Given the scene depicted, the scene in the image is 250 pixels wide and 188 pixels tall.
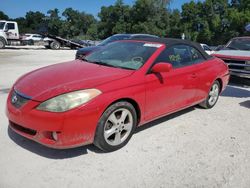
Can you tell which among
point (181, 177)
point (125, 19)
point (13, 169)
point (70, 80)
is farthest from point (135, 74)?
point (125, 19)

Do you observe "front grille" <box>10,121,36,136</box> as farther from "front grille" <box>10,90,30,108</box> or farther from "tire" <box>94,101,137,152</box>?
"tire" <box>94,101,137,152</box>

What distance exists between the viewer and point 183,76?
5109mm

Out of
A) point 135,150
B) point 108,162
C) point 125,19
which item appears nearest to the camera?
point 108,162

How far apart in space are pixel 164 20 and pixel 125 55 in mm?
70529

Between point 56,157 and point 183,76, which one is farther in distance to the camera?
point 183,76

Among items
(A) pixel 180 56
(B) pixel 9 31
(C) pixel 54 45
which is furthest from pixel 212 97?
(C) pixel 54 45

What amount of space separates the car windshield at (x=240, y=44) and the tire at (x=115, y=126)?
7.02 meters

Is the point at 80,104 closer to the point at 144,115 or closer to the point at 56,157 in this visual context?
the point at 56,157

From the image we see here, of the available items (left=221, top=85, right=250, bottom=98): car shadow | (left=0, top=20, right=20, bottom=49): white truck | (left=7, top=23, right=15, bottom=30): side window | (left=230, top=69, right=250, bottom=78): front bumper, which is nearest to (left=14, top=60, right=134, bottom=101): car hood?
(left=221, top=85, right=250, bottom=98): car shadow

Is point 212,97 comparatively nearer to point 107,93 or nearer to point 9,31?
point 107,93

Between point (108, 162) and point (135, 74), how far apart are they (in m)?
1.29

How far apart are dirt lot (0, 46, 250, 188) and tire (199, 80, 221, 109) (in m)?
1.00

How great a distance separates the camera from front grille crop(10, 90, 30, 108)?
372cm

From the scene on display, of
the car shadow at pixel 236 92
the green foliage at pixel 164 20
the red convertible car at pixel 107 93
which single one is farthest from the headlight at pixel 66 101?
the green foliage at pixel 164 20
